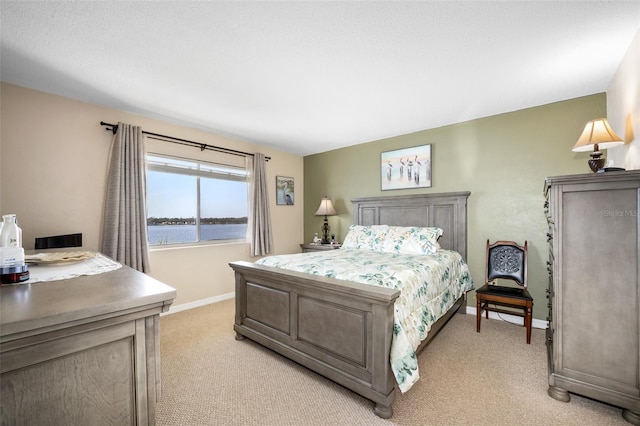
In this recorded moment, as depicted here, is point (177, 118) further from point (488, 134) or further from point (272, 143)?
point (488, 134)

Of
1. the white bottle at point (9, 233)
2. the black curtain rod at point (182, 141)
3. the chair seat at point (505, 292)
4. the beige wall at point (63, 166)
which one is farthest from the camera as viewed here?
the black curtain rod at point (182, 141)

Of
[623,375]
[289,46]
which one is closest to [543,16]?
[289,46]

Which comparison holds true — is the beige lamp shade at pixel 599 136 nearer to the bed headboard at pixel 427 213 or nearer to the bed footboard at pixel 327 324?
the bed headboard at pixel 427 213

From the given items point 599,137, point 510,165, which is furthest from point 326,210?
point 599,137

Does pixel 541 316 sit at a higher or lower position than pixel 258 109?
lower

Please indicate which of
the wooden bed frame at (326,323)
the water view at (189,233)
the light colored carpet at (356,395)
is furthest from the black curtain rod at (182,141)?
the light colored carpet at (356,395)

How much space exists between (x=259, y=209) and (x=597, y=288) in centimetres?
384

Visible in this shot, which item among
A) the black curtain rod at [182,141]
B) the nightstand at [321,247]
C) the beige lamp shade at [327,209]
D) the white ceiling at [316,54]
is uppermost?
the white ceiling at [316,54]

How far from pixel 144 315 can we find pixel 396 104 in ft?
9.87

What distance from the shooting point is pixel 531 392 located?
6.40ft

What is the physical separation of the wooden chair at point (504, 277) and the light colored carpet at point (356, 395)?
351mm

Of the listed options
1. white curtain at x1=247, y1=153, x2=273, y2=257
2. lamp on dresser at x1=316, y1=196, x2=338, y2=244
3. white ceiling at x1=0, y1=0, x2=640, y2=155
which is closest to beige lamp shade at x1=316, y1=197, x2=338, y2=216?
lamp on dresser at x1=316, y1=196, x2=338, y2=244

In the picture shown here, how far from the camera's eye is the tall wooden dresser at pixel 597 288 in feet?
5.41

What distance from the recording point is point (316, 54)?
6.99ft
